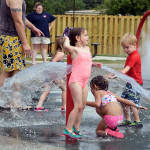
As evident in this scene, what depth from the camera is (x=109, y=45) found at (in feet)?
71.2

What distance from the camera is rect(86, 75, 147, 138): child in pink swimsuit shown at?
4941mm

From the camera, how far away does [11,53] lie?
20.4ft

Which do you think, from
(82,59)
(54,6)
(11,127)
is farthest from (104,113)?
(54,6)

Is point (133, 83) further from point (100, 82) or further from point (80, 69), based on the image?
point (80, 69)

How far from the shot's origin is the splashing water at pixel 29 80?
17.0ft

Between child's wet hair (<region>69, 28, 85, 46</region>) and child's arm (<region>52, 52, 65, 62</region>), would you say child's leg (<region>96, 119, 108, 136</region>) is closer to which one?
child's wet hair (<region>69, 28, 85, 46</region>)

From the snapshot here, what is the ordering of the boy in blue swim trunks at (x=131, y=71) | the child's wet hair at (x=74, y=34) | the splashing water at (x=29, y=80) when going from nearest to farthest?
1. the child's wet hair at (x=74, y=34)
2. the splashing water at (x=29, y=80)
3. the boy in blue swim trunks at (x=131, y=71)

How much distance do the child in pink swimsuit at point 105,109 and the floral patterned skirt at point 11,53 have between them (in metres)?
1.56

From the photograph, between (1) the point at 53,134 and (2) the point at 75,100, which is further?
(1) the point at 53,134

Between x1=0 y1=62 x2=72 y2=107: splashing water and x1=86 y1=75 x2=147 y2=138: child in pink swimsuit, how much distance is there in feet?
1.43

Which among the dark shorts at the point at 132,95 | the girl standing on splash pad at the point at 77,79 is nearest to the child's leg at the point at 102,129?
the girl standing on splash pad at the point at 77,79

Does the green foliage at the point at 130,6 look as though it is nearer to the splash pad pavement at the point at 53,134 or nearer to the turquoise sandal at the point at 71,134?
the splash pad pavement at the point at 53,134

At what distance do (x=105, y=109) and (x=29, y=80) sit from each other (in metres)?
1.07

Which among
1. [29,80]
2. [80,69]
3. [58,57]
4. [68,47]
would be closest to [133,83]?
[80,69]
